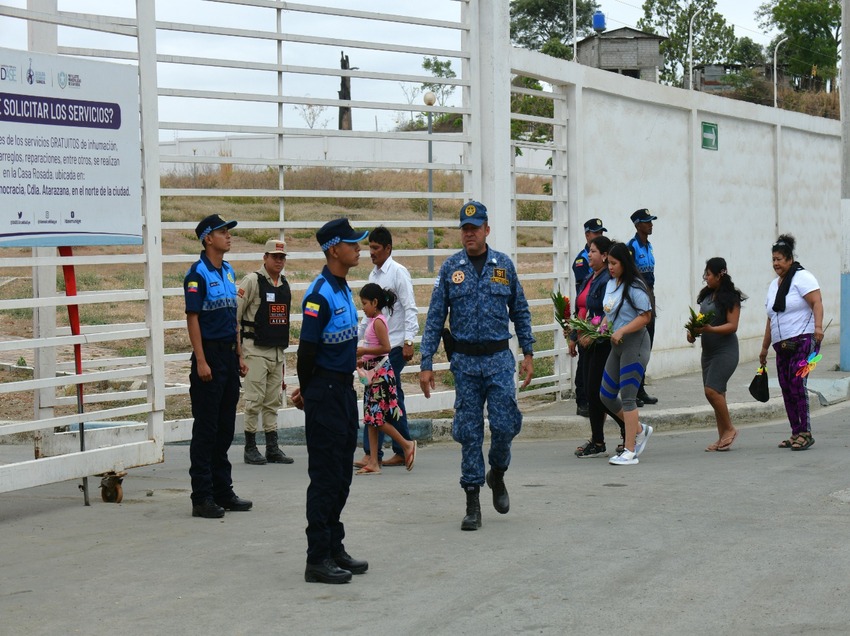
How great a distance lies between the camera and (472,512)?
7867 mm

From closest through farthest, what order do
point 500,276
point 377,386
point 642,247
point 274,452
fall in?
point 500,276, point 377,386, point 274,452, point 642,247

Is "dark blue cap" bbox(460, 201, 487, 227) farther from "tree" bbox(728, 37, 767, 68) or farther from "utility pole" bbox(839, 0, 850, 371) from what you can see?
"tree" bbox(728, 37, 767, 68)

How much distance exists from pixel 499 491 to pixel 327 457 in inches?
75.4

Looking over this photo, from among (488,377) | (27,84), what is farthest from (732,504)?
(27,84)

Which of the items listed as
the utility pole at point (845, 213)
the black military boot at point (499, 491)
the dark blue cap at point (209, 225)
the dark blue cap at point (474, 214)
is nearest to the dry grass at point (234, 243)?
the dark blue cap at point (209, 225)

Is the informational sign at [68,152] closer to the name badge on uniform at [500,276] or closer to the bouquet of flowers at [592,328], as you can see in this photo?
the name badge on uniform at [500,276]

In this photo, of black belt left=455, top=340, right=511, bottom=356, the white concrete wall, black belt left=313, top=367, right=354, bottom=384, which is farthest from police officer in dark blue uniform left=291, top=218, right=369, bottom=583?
the white concrete wall

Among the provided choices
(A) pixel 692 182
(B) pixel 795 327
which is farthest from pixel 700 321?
(A) pixel 692 182

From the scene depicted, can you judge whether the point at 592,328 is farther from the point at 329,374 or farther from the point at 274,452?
the point at 329,374

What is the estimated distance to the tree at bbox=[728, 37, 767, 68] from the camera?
84188 millimetres

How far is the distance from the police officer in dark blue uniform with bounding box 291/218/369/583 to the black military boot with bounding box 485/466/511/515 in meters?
1.60

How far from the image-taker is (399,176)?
3023cm

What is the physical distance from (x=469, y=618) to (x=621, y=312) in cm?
482

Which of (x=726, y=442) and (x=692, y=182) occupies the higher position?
(x=692, y=182)
